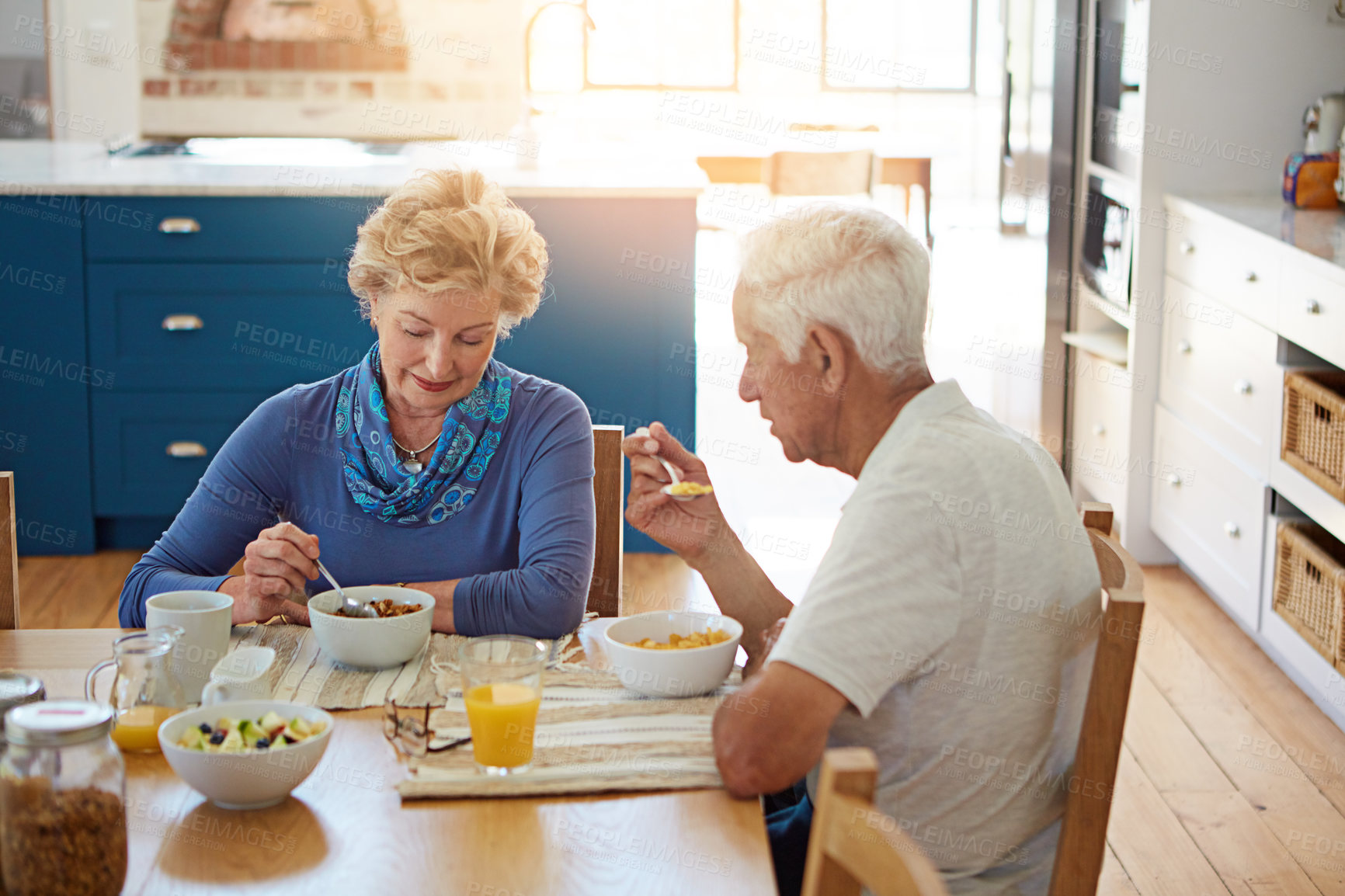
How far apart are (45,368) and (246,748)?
2.76 metres

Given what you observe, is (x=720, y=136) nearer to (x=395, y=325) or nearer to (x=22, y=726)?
(x=395, y=325)

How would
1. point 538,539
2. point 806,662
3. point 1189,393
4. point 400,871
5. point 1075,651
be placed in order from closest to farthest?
point 400,871, point 806,662, point 1075,651, point 538,539, point 1189,393

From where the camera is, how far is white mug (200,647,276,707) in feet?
3.83

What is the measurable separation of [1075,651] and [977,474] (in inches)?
7.2

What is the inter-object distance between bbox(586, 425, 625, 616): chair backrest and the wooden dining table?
0.64m

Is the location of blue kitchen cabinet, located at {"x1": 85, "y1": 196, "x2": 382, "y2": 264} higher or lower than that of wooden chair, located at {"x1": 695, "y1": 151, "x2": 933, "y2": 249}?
lower

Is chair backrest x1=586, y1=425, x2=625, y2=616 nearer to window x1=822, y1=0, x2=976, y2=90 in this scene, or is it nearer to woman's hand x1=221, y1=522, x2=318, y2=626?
woman's hand x1=221, y1=522, x2=318, y2=626

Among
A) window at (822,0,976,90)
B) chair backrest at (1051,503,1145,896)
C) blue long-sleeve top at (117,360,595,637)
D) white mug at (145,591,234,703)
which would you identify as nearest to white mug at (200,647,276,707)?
white mug at (145,591,234,703)

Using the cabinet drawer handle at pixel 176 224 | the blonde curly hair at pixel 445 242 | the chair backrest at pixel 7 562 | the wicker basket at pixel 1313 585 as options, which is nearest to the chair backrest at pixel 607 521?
the blonde curly hair at pixel 445 242

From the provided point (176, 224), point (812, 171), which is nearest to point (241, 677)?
point (176, 224)

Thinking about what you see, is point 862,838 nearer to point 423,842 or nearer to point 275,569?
point 423,842

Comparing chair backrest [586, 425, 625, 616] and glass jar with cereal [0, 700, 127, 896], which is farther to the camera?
chair backrest [586, 425, 625, 616]

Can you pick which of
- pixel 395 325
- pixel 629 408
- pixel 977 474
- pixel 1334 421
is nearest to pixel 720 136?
pixel 629 408

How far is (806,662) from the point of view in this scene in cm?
110
